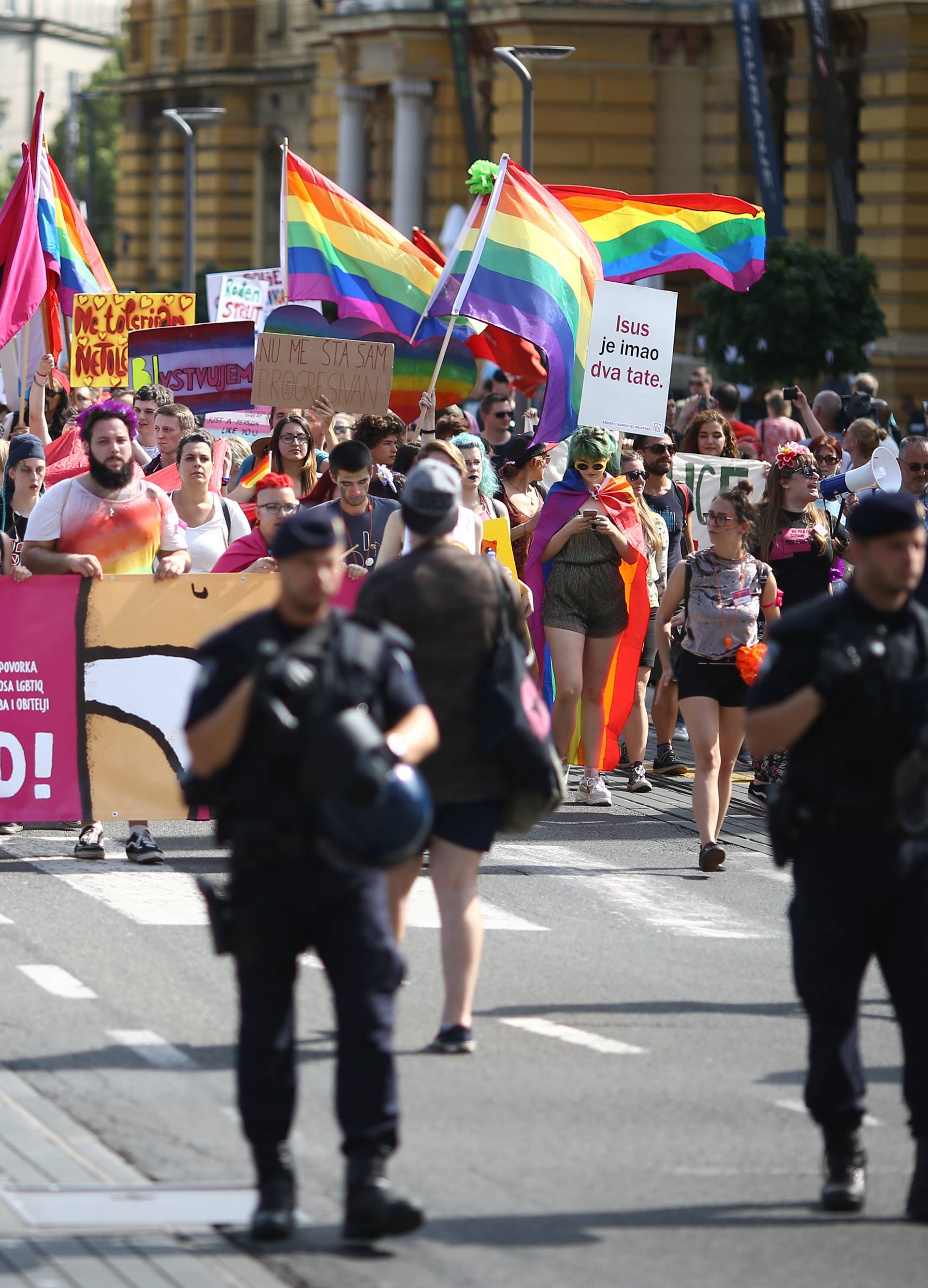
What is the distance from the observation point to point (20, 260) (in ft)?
49.7

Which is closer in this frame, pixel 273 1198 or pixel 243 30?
pixel 273 1198

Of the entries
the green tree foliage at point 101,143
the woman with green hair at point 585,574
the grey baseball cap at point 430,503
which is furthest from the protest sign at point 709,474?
the green tree foliage at point 101,143

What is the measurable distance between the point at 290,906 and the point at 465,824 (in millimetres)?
1824

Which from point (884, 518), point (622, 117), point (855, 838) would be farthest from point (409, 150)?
point (855, 838)

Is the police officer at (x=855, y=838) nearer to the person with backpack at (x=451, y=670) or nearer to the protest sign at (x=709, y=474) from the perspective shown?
the person with backpack at (x=451, y=670)

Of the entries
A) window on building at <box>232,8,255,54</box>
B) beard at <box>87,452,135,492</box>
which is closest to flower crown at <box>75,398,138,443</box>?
beard at <box>87,452,135,492</box>

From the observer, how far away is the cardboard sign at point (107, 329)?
56.9 feet

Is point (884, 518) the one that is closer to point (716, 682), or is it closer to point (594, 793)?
point (716, 682)

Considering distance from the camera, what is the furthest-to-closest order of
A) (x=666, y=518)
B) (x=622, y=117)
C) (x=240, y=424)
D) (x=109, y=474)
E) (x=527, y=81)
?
(x=622, y=117)
(x=527, y=81)
(x=240, y=424)
(x=666, y=518)
(x=109, y=474)

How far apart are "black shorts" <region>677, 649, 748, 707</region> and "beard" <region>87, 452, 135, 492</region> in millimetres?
2683

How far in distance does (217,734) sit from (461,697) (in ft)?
6.03

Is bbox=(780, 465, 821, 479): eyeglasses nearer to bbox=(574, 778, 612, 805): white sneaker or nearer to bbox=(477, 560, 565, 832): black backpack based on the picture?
bbox=(574, 778, 612, 805): white sneaker

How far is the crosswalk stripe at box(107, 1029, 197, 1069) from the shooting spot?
7.23 metres

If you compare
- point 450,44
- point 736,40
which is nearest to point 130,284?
point 450,44
